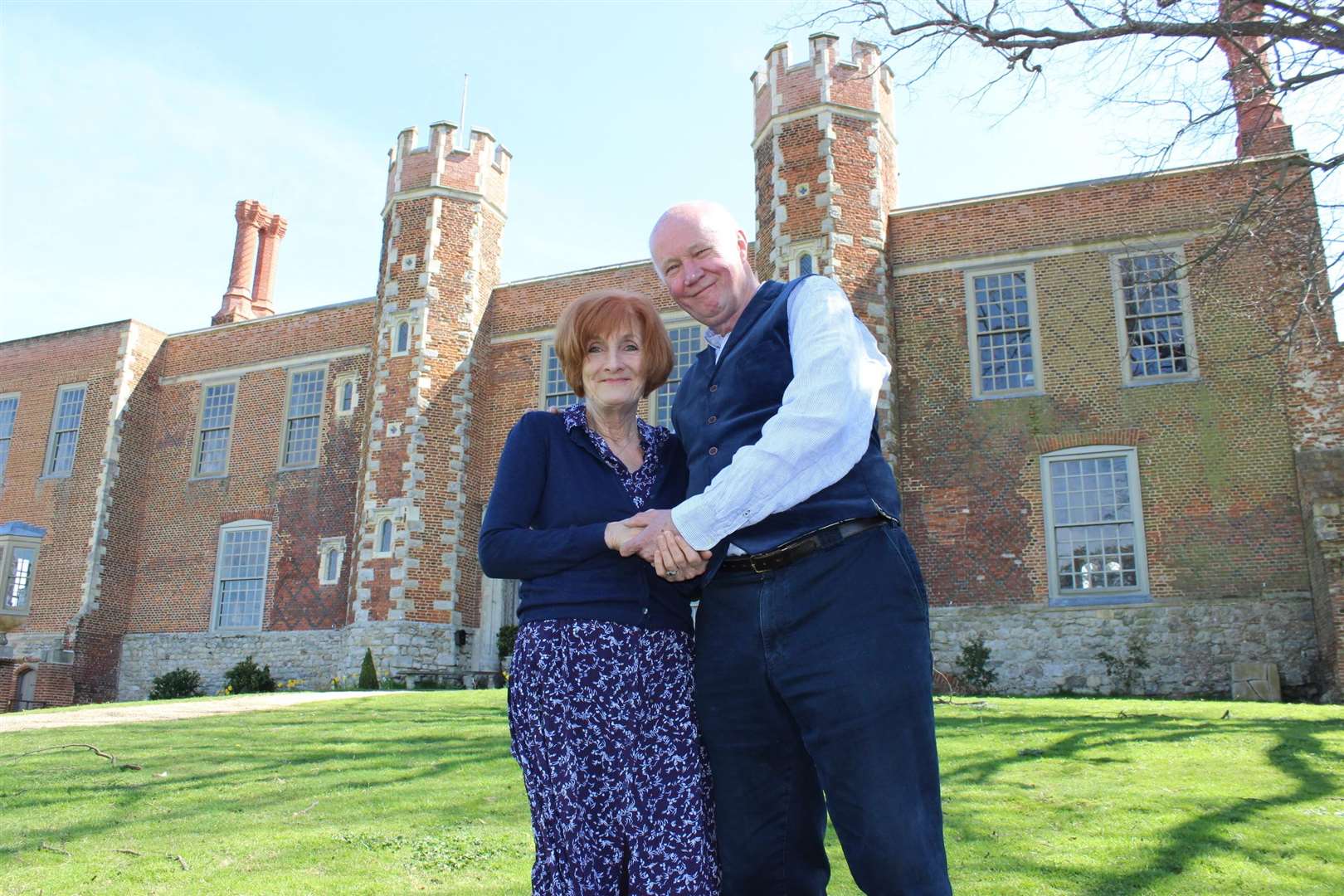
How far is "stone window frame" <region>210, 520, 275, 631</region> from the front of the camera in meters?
21.5

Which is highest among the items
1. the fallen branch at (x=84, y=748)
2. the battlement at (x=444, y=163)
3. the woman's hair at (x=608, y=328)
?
the battlement at (x=444, y=163)

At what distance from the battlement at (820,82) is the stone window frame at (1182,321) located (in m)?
4.77

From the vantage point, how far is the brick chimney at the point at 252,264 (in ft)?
97.3

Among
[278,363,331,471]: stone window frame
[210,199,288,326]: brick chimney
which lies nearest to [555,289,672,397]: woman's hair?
[278,363,331,471]: stone window frame

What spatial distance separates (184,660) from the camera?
2175 cm

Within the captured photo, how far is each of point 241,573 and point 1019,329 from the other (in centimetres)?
1694

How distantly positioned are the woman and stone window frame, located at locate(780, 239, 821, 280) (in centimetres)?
1399

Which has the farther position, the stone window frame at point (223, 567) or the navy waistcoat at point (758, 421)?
the stone window frame at point (223, 567)

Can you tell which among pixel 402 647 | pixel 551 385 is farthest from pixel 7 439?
pixel 551 385

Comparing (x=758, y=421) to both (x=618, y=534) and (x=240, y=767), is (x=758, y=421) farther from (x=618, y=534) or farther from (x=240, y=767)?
(x=240, y=767)

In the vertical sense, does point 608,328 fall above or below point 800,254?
below

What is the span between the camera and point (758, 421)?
2494 millimetres

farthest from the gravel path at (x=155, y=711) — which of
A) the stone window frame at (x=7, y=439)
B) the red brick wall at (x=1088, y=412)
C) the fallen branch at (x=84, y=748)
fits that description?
the stone window frame at (x=7, y=439)

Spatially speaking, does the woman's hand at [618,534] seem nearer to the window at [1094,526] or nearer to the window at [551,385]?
the window at [1094,526]
